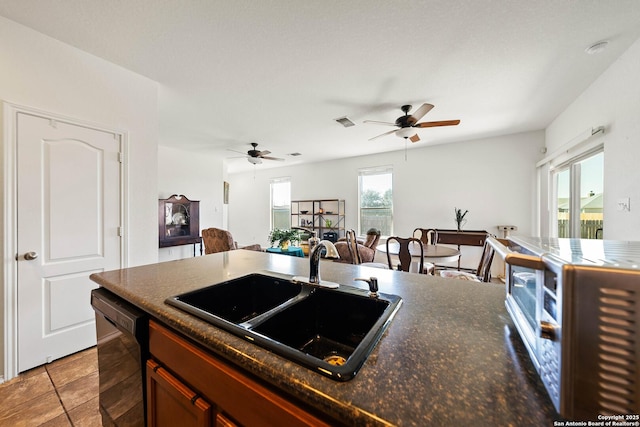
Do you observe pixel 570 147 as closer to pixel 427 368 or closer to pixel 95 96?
pixel 427 368

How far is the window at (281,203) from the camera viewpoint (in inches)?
289

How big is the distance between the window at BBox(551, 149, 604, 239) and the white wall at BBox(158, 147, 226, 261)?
6.31 metres

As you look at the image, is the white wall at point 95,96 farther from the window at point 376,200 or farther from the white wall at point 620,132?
the window at point 376,200

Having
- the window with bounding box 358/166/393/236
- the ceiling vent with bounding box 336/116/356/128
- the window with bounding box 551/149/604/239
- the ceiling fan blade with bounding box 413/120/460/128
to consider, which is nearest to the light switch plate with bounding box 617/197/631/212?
the window with bounding box 551/149/604/239

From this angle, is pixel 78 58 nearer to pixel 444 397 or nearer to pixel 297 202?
pixel 444 397

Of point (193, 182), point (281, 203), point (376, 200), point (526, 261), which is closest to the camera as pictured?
point (526, 261)

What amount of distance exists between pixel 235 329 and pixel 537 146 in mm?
5500

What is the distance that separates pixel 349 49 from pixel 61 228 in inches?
112

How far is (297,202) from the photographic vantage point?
6926 mm

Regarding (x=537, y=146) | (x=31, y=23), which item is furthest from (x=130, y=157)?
(x=537, y=146)

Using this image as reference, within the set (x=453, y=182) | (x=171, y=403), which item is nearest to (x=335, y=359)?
(x=171, y=403)

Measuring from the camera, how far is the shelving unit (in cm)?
632

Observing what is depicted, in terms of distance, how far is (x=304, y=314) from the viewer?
104cm

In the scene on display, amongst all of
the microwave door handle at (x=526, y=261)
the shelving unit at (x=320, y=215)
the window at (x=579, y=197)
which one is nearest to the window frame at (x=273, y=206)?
the shelving unit at (x=320, y=215)
